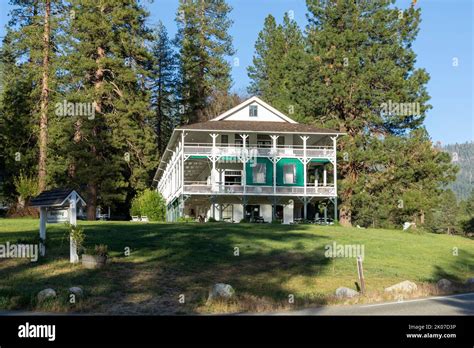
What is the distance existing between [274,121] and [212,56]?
1058 inches

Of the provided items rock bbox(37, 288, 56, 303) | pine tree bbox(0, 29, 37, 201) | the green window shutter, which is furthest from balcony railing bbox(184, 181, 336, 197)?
rock bbox(37, 288, 56, 303)

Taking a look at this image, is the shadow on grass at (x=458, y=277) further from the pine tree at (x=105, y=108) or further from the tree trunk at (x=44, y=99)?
the pine tree at (x=105, y=108)

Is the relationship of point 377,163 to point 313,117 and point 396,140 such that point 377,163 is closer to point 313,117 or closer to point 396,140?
point 396,140

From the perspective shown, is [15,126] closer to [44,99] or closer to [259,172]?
[44,99]

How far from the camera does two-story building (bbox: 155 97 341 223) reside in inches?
1932

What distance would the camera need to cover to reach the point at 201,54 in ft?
252

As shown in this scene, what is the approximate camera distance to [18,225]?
3127 cm

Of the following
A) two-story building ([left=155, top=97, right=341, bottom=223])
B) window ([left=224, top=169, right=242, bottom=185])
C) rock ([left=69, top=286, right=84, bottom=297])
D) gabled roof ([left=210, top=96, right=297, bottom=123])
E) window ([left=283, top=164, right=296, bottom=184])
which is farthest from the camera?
gabled roof ([left=210, top=96, right=297, bottom=123])

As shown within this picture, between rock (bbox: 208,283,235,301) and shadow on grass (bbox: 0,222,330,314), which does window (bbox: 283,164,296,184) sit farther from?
rock (bbox: 208,283,235,301)

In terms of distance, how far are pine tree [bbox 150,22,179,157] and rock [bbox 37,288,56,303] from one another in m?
60.2

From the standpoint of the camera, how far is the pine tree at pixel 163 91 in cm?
7631

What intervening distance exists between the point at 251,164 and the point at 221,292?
34793 millimetres

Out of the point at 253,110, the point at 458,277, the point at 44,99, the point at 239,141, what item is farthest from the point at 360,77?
the point at 458,277
